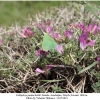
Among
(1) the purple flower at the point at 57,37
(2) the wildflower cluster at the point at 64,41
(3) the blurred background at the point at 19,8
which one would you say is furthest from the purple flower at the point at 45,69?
(3) the blurred background at the point at 19,8

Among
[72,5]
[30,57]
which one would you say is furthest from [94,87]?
[72,5]

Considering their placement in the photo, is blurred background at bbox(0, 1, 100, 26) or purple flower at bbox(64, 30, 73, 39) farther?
blurred background at bbox(0, 1, 100, 26)

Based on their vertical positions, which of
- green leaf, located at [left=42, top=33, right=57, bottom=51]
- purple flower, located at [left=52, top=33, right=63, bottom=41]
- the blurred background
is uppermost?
the blurred background

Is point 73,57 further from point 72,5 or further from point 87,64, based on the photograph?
point 72,5

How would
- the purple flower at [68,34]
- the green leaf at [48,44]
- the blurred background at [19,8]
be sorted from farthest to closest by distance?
1. the blurred background at [19,8]
2. the purple flower at [68,34]
3. the green leaf at [48,44]

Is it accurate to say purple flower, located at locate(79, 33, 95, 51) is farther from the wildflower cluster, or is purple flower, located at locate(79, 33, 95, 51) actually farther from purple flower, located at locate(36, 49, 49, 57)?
purple flower, located at locate(36, 49, 49, 57)

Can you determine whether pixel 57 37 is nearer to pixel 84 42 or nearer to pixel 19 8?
pixel 84 42

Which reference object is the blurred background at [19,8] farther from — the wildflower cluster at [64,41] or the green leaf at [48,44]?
the green leaf at [48,44]

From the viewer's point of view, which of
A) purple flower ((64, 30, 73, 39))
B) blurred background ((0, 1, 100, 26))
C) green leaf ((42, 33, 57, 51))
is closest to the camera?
green leaf ((42, 33, 57, 51))

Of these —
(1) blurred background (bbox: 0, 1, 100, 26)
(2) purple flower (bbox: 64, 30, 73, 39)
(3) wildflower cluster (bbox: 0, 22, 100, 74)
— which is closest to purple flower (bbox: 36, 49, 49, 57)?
(3) wildflower cluster (bbox: 0, 22, 100, 74)
